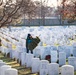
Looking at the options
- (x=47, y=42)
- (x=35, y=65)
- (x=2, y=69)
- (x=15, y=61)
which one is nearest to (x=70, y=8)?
(x=47, y=42)

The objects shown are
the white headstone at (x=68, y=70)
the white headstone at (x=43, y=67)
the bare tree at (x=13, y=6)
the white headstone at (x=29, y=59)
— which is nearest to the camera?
the white headstone at (x=68, y=70)

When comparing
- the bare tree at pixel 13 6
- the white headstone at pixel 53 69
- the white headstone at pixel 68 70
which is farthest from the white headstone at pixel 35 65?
the bare tree at pixel 13 6

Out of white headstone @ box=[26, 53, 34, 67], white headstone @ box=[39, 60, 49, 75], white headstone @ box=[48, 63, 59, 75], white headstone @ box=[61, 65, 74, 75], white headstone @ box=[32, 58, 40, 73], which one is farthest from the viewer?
white headstone @ box=[26, 53, 34, 67]

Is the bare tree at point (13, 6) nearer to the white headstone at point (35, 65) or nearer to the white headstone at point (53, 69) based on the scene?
the white headstone at point (35, 65)

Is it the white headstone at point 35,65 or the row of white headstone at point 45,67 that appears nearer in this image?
Result: the row of white headstone at point 45,67

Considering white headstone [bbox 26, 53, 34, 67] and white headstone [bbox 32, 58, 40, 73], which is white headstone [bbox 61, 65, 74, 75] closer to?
white headstone [bbox 32, 58, 40, 73]

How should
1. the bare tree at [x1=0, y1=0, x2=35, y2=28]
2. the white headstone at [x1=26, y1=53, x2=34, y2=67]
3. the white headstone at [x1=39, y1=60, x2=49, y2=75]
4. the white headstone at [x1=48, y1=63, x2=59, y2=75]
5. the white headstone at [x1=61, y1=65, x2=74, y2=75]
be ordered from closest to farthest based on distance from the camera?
the white headstone at [x1=61, y1=65, x2=74, y2=75], the white headstone at [x1=48, y1=63, x2=59, y2=75], the white headstone at [x1=39, y1=60, x2=49, y2=75], the white headstone at [x1=26, y1=53, x2=34, y2=67], the bare tree at [x1=0, y1=0, x2=35, y2=28]

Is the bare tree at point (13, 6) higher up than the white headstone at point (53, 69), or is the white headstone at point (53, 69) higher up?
the bare tree at point (13, 6)

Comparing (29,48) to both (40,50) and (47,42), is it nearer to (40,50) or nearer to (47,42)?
(40,50)

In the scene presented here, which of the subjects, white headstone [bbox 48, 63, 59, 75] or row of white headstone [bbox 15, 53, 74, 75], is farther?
white headstone [bbox 48, 63, 59, 75]

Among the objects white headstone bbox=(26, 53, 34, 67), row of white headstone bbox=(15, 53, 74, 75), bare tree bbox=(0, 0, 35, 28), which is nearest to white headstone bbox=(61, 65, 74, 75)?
Result: row of white headstone bbox=(15, 53, 74, 75)

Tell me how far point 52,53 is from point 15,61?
6.50 feet

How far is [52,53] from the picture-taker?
554 inches

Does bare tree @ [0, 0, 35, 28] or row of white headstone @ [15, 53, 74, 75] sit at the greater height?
bare tree @ [0, 0, 35, 28]
